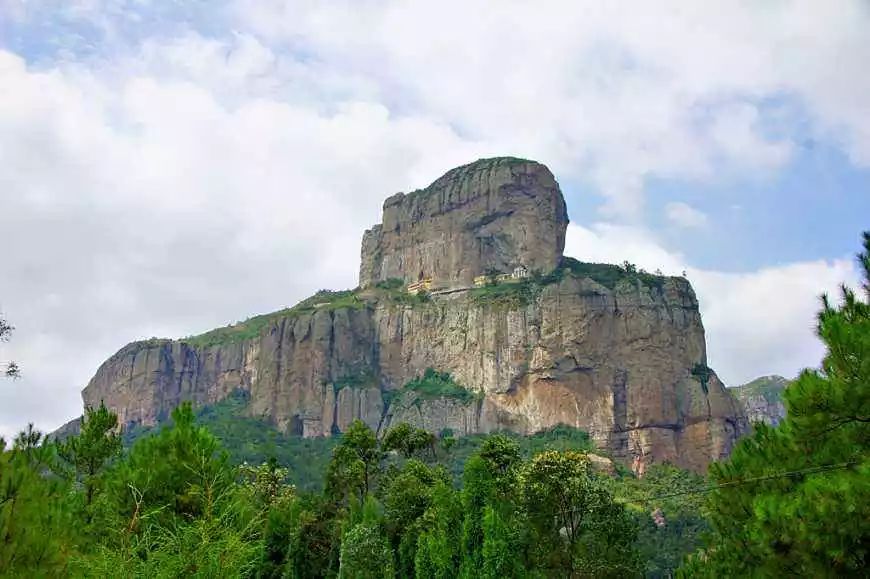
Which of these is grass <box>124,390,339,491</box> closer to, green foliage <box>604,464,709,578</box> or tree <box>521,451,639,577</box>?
green foliage <box>604,464,709,578</box>

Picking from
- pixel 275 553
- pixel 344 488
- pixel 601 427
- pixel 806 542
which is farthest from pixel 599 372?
pixel 806 542

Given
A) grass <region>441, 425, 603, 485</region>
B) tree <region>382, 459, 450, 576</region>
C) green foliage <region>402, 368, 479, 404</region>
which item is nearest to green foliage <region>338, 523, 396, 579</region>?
tree <region>382, 459, 450, 576</region>

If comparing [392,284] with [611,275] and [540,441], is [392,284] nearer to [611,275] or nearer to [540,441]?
[611,275]

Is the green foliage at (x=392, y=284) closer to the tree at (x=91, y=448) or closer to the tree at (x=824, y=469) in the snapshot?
the tree at (x=91, y=448)

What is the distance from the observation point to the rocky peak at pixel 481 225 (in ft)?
472

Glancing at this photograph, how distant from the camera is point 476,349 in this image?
438ft

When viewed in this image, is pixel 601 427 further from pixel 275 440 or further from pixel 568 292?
pixel 275 440

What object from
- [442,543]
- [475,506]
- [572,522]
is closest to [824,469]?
[475,506]

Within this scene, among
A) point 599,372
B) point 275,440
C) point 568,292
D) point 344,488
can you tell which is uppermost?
point 568,292

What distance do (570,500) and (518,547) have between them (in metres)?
5.97

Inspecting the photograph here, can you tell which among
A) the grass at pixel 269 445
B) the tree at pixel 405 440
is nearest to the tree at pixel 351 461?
the tree at pixel 405 440

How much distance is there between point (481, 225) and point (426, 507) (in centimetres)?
11139

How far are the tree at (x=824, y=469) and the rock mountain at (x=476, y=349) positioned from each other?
348 feet

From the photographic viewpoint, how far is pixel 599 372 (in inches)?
4840
